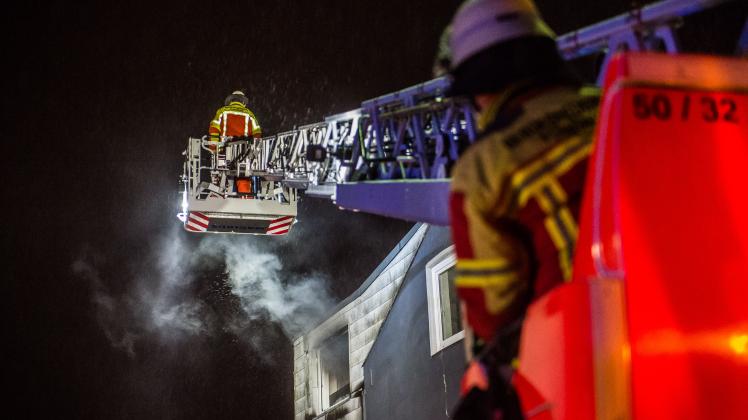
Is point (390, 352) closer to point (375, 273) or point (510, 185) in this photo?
point (375, 273)

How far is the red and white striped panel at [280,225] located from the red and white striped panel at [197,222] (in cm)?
116

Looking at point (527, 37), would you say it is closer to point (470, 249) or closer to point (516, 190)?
point (516, 190)

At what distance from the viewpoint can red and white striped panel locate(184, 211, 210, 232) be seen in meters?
13.8

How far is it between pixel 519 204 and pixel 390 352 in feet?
28.3

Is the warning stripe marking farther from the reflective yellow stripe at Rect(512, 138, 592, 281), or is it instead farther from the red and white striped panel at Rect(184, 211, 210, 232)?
the reflective yellow stripe at Rect(512, 138, 592, 281)

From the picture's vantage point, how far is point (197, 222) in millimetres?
13984

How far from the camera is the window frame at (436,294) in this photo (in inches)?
348

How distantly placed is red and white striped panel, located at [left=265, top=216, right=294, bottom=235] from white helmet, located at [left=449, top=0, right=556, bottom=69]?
1176 centimetres

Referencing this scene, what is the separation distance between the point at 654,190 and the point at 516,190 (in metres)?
0.33

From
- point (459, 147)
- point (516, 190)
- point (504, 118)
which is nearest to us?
point (516, 190)

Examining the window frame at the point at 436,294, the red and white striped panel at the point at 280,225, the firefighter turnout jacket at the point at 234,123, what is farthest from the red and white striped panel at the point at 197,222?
the window frame at the point at 436,294

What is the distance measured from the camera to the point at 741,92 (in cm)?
190

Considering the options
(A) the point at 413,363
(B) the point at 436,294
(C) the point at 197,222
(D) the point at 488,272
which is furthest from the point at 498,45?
(C) the point at 197,222

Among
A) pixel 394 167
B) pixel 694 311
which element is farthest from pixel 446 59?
pixel 394 167
